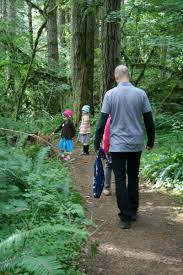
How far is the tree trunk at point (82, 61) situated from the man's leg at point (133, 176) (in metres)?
9.87

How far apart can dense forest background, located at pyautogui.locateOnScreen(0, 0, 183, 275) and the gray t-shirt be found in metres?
1.02

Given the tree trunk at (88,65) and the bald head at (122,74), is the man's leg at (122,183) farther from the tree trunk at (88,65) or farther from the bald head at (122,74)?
the tree trunk at (88,65)

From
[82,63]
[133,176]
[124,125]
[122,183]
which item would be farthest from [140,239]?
[82,63]

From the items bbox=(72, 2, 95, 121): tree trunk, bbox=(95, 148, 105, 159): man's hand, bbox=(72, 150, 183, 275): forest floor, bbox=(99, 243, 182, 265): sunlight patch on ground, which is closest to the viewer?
bbox=(72, 150, 183, 275): forest floor

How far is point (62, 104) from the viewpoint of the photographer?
19.2 meters

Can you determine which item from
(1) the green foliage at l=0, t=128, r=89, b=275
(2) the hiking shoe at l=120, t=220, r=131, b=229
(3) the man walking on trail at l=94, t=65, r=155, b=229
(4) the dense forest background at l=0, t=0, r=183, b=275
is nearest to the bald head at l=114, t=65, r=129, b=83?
(3) the man walking on trail at l=94, t=65, r=155, b=229

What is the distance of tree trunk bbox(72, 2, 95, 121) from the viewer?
16.5m

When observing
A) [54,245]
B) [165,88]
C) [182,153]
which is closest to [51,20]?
[165,88]

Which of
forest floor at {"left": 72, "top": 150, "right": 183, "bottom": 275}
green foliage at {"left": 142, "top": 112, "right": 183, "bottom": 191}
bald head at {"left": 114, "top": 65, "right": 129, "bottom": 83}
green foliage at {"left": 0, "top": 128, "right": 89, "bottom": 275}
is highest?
bald head at {"left": 114, "top": 65, "right": 129, "bottom": 83}

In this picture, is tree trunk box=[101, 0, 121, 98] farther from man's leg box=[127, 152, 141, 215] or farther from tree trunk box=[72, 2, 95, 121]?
man's leg box=[127, 152, 141, 215]

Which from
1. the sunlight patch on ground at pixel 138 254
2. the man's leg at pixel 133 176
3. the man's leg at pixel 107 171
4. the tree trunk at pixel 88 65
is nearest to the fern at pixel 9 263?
the sunlight patch on ground at pixel 138 254

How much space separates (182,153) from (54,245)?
5.59 metres

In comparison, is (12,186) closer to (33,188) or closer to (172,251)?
(33,188)

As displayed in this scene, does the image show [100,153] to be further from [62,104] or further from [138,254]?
[62,104]
